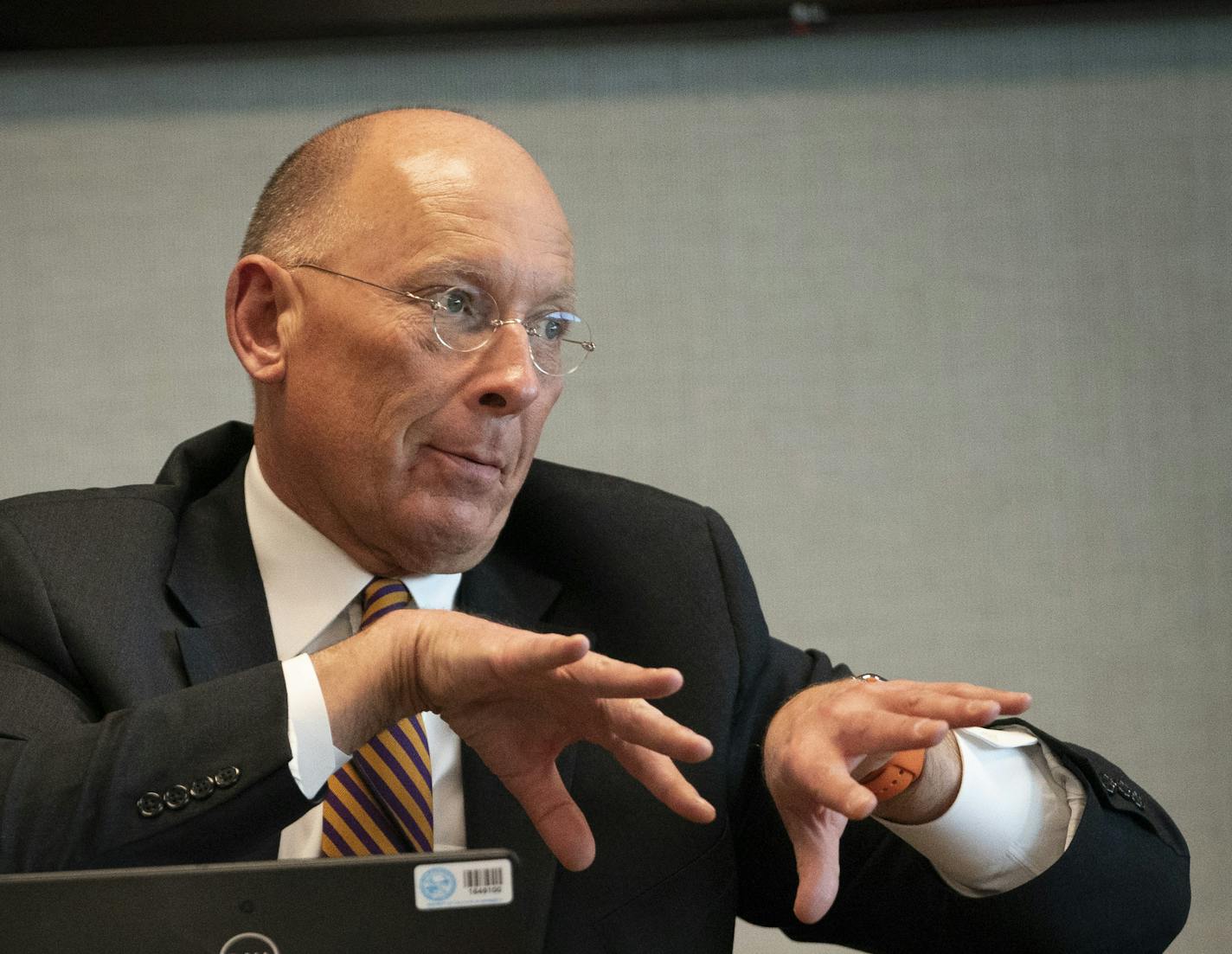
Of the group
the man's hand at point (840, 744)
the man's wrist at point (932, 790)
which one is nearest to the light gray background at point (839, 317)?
the man's wrist at point (932, 790)

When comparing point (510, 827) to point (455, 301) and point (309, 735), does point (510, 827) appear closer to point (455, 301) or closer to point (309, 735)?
point (309, 735)

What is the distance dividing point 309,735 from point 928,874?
76 centimetres

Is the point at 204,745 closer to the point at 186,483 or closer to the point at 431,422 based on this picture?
the point at 431,422

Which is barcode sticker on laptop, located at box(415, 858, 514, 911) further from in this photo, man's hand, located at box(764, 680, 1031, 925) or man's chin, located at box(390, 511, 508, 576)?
man's chin, located at box(390, 511, 508, 576)

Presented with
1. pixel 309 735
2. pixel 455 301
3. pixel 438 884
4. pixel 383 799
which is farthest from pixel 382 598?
pixel 438 884

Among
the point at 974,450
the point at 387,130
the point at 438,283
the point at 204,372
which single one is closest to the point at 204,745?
the point at 438,283

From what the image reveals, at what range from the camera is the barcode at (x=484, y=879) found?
2.70ft

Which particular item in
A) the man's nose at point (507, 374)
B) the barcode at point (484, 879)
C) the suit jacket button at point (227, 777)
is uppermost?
the man's nose at point (507, 374)

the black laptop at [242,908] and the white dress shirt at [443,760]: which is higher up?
the black laptop at [242,908]

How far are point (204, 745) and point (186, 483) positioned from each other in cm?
66

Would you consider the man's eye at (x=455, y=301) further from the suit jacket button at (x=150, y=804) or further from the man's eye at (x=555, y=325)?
the suit jacket button at (x=150, y=804)

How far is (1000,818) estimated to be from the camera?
5.01ft

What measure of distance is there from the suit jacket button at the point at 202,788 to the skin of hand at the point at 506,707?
0.35 ft

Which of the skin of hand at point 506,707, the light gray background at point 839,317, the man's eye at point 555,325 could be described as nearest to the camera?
the skin of hand at point 506,707
